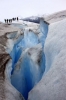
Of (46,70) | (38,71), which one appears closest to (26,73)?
(38,71)

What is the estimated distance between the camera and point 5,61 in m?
2.86

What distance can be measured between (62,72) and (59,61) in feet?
0.91

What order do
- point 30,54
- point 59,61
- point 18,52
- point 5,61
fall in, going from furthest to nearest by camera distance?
point 18,52, point 30,54, point 5,61, point 59,61

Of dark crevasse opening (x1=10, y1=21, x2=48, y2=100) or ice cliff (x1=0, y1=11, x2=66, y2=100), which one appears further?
dark crevasse opening (x1=10, y1=21, x2=48, y2=100)

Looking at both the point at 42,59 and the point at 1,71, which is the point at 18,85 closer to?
the point at 42,59

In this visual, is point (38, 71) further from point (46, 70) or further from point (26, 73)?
point (46, 70)

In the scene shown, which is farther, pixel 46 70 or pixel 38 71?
pixel 38 71

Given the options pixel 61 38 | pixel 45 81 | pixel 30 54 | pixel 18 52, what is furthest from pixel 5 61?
pixel 18 52

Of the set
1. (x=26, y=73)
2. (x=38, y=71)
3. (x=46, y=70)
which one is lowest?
(x=26, y=73)

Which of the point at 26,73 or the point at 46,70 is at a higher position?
the point at 46,70

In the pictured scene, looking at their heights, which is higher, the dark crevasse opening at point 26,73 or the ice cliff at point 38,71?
the ice cliff at point 38,71

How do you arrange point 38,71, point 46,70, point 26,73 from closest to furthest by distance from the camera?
point 46,70, point 38,71, point 26,73

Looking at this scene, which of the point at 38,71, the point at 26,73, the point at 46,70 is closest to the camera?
the point at 46,70

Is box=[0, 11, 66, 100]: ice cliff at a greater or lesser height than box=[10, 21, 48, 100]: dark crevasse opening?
greater
